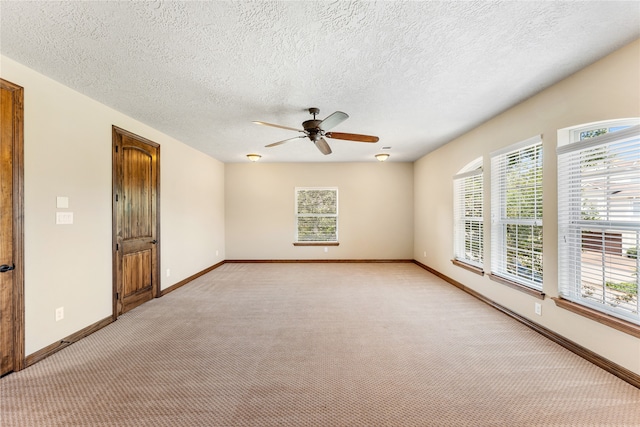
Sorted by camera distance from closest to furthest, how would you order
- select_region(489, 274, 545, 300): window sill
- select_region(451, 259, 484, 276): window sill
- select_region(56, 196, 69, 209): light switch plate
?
select_region(56, 196, 69, 209): light switch plate < select_region(489, 274, 545, 300): window sill < select_region(451, 259, 484, 276): window sill

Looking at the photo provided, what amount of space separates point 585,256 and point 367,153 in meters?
3.87

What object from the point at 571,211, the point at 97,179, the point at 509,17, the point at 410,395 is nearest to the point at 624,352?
the point at 571,211

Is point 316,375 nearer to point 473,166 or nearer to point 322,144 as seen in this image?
point 322,144

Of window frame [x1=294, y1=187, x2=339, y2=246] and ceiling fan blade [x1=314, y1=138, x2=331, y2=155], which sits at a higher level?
ceiling fan blade [x1=314, y1=138, x2=331, y2=155]

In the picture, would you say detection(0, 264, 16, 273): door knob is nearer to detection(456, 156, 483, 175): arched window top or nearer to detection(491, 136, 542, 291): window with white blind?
detection(491, 136, 542, 291): window with white blind

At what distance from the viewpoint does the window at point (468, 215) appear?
4029mm

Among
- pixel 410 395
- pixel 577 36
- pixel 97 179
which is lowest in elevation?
pixel 410 395

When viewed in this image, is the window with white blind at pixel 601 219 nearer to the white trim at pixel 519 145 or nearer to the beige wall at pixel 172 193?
the beige wall at pixel 172 193

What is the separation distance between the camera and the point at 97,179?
9.72 ft

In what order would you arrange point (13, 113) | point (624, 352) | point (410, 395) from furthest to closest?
point (13, 113) < point (624, 352) < point (410, 395)

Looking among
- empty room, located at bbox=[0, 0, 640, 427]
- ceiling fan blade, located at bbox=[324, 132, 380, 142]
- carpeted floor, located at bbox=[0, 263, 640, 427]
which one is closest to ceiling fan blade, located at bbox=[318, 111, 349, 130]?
empty room, located at bbox=[0, 0, 640, 427]

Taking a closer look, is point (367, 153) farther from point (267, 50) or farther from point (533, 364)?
point (533, 364)

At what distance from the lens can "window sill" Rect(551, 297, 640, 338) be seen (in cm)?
194

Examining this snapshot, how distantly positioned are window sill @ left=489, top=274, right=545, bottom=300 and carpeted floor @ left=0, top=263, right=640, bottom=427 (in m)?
0.40
